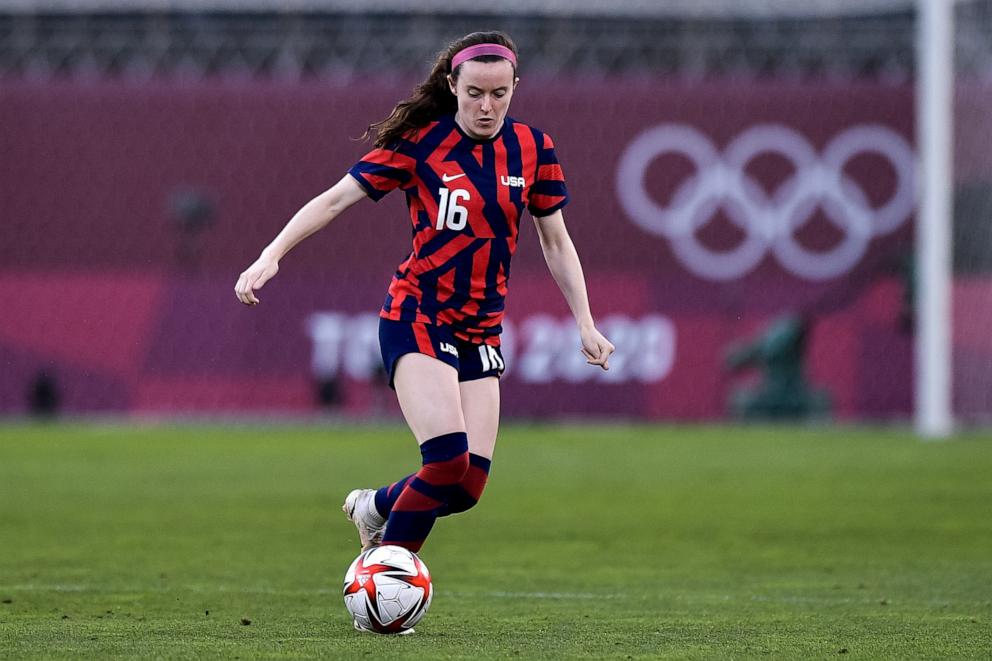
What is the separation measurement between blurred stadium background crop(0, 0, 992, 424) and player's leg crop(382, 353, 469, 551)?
1843 cm

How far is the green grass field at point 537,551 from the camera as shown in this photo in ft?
21.5

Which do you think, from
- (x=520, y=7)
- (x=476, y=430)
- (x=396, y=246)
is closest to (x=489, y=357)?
(x=476, y=430)

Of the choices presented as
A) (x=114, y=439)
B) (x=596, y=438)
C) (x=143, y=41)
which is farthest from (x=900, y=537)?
(x=143, y=41)

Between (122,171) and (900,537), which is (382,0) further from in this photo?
(900,537)

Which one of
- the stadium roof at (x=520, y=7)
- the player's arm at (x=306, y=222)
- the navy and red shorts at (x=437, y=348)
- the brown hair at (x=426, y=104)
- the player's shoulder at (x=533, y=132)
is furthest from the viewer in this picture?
the stadium roof at (x=520, y=7)

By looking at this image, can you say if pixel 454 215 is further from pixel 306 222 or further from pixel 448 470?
pixel 448 470

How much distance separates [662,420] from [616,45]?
6.14 meters

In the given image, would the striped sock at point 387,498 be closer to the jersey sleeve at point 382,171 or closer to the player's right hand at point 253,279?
the player's right hand at point 253,279

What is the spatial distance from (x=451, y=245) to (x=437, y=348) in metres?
0.42

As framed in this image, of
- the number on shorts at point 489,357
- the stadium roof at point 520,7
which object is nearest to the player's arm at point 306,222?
the number on shorts at point 489,357

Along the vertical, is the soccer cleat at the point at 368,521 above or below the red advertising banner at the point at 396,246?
below

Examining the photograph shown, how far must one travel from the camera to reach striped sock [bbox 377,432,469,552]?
22.0 feet

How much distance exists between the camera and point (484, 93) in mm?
6750

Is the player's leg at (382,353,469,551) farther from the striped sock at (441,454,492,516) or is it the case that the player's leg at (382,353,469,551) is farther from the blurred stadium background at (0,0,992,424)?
the blurred stadium background at (0,0,992,424)
